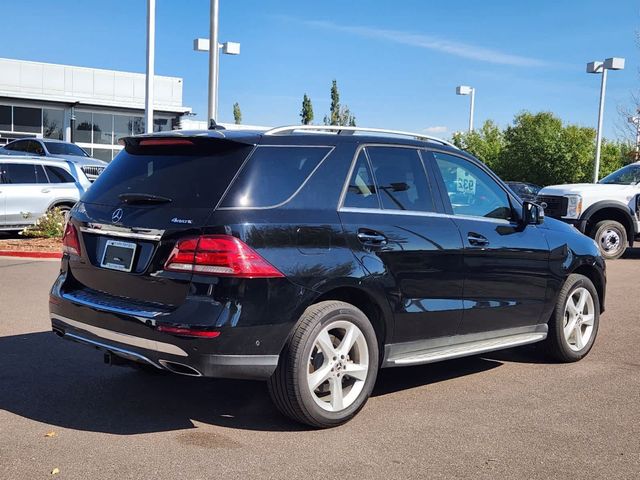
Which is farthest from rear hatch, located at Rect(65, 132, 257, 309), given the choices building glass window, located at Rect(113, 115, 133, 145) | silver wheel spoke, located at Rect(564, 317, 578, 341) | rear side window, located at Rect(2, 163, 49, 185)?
building glass window, located at Rect(113, 115, 133, 145)

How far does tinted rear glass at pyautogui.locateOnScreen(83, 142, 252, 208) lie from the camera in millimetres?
4445

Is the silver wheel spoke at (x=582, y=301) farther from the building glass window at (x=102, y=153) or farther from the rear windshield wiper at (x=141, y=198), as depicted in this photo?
the building glass window at (x=102, y=153)

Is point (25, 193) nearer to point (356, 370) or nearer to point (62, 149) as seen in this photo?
point (62, 149)

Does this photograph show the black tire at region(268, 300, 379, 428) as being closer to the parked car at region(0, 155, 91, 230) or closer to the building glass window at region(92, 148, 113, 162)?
the parked car at region(0, 155, 91, 230)

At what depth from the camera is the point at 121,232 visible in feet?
14.9

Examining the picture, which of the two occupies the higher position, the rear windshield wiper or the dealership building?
the dealership building

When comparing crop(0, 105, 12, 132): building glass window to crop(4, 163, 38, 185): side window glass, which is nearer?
crop(4, 163, 38, 185): side window glass

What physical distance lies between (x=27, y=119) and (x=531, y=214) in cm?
3566

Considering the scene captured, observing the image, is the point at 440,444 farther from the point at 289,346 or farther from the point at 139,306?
the point at 139,306

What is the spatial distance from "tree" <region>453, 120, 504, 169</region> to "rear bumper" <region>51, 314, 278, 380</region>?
138 feet

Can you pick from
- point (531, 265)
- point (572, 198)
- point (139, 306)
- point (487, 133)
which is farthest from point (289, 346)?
point (487, 133)

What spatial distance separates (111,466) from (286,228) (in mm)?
1621

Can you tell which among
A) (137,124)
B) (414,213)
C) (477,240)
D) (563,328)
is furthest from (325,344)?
(137,124)

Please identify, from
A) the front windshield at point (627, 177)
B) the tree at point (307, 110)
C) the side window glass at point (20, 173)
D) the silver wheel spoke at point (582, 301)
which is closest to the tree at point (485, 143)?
the tree at point (307, 110)
